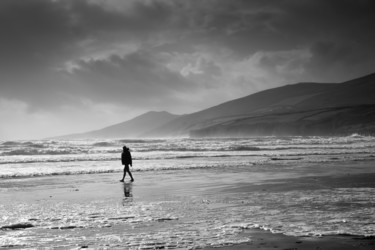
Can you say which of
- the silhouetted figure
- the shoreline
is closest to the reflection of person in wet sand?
the silhouetted figure

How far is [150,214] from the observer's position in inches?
451

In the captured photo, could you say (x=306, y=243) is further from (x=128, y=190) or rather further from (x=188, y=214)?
(x=128, y=190)

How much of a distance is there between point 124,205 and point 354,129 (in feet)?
473

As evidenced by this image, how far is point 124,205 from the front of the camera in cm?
1329

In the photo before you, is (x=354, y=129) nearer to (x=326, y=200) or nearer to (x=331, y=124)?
(x=331, y=124)

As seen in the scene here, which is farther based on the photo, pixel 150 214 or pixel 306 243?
pixel 150 214

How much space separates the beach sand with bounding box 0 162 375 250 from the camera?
8.18 m

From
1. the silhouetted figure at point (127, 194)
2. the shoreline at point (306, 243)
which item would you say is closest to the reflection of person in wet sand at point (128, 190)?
the silhouetted figure at point (127, 194)

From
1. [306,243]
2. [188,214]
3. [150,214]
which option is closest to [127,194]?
[150,214]

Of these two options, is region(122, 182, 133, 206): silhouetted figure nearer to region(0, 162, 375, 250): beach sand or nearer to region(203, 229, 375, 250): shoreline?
region(0, 162, 375, 250): beach sand

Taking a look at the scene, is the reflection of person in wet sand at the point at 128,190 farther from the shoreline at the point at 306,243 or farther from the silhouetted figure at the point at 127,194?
the shoreline at the point at 306,243

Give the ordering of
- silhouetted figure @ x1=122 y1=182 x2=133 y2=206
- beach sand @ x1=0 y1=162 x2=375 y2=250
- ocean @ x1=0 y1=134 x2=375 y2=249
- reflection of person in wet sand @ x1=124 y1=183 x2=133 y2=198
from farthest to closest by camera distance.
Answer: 1. reflection of person in wet sand @ x1=124 y1=183 x2=133 y2=198
2. silhouetted figure @ x1=122 y1=182 x2=133 y2=206
3. ocean @ x1=0 y1=134 x2=375 y2=249
4. beach sand @ x1=0 y1=162 x2=375 y2=250

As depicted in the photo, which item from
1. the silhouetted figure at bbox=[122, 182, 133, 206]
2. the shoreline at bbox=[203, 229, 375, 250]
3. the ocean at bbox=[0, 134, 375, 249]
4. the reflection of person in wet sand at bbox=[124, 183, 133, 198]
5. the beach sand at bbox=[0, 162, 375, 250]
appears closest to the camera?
the shoreline at bbox=[203, 229, 375, 250]

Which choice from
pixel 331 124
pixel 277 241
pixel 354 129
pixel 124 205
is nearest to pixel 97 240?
pixel 277 241
